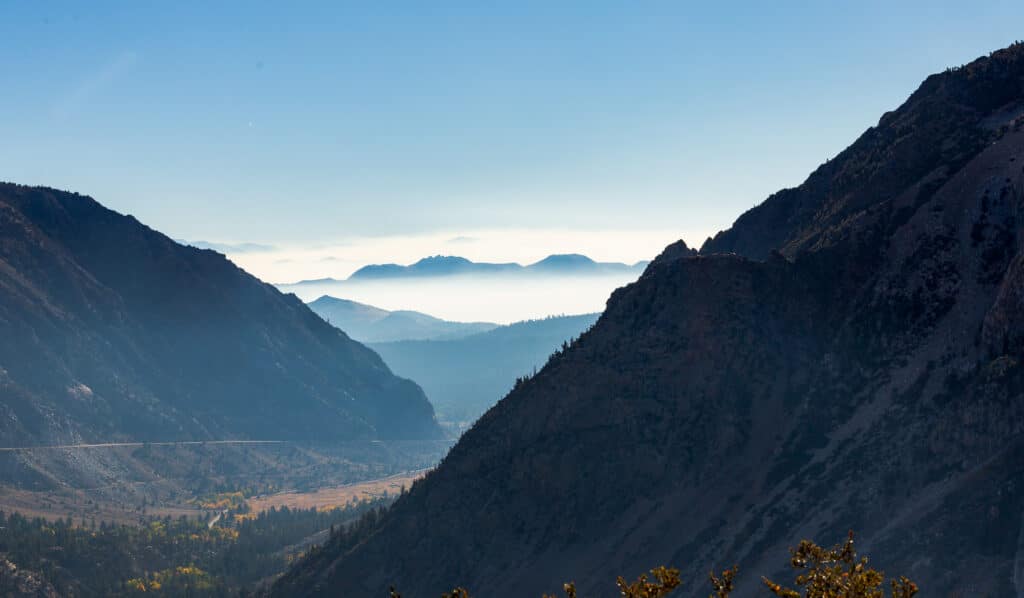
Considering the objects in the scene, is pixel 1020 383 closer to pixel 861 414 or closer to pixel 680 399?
pixel 861 414

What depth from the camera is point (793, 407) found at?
124 m

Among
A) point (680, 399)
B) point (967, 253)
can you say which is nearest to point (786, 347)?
point (680, 399)

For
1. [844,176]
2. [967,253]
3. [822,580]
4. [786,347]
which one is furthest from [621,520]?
[822,580]

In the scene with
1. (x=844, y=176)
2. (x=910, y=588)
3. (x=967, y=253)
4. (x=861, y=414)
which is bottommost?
(x=861, y=414)

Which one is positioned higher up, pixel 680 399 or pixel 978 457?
pixel 680 399

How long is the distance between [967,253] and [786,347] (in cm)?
2621

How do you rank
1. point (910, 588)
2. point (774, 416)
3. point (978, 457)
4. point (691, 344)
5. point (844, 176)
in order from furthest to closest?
point (844, 176) → point (691, 344) → point (774, 416) → point (978, 457) → point (910, 588)

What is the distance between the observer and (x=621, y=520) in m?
125

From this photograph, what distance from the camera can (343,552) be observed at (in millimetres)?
160750

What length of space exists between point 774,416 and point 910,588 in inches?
3789

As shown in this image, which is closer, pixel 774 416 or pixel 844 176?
pixel 774 416

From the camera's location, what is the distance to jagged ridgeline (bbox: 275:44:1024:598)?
9894 cm

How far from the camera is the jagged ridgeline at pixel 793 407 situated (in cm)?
9894

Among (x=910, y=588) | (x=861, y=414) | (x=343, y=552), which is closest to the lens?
(x=910, y=588)
